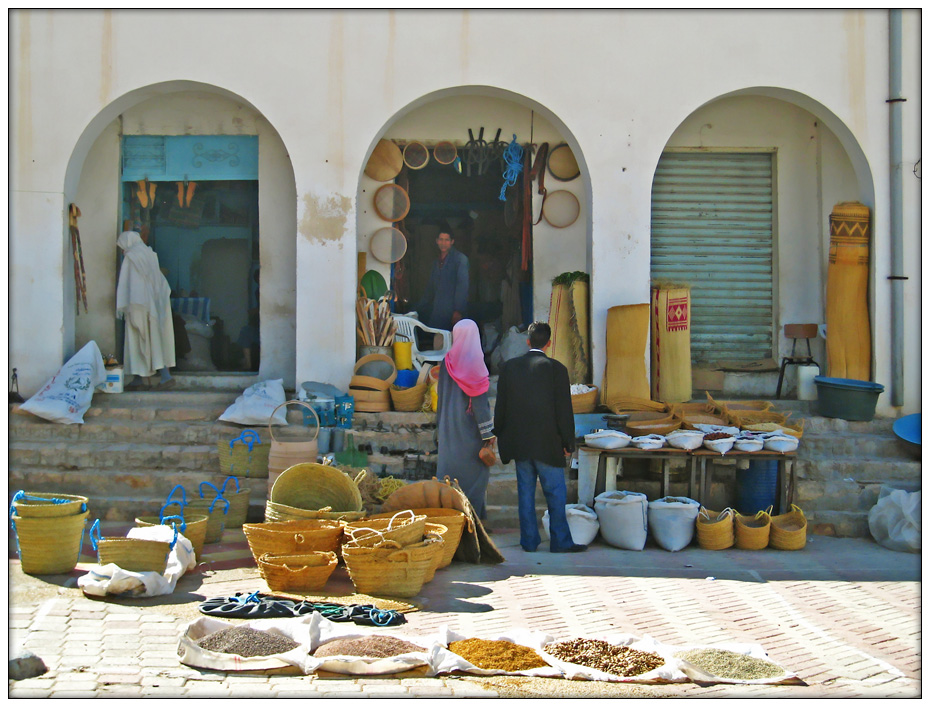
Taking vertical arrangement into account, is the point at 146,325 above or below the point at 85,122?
below

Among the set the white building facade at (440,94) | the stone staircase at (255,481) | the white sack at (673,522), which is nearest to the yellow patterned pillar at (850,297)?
the white building facade at (440,94)

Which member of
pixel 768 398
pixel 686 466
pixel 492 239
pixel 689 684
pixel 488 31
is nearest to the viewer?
pixel 689 684

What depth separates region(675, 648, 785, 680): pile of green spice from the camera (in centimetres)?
447

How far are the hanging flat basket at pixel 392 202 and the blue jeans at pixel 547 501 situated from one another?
442cm

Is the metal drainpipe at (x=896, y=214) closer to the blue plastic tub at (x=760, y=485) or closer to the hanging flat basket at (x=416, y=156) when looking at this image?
the blue plastic tub at (x=760, y=485)

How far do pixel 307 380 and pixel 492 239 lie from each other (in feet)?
10.4

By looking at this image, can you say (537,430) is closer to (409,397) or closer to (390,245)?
(409,397)

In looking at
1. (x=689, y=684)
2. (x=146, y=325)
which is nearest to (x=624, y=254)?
(x=146, y=325)

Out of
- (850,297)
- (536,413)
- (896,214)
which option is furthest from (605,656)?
(896,214)

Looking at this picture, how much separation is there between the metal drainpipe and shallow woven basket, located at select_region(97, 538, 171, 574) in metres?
7.56

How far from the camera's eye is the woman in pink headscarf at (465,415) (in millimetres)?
7316

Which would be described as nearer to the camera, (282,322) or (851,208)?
(851,208)

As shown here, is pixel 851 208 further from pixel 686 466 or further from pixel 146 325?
pixel 146 325

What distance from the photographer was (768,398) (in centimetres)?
1038
